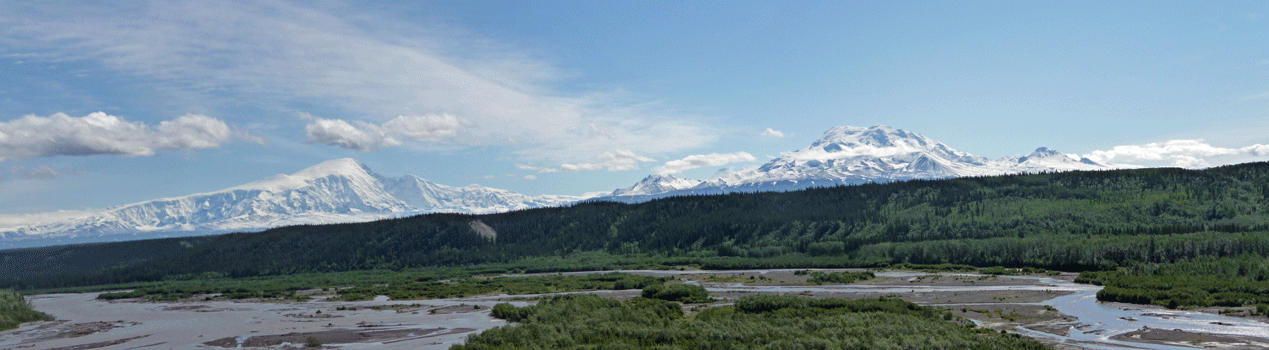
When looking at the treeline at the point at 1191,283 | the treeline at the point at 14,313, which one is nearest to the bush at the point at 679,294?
the treeline at the point at 1191,283

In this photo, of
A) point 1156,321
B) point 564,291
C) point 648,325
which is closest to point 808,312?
point 648,325

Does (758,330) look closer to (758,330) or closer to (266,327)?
(758,330)

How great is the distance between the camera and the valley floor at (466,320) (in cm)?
4031

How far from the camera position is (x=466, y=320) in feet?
186

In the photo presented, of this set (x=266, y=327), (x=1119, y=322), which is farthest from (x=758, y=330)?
(x=266, y=327)

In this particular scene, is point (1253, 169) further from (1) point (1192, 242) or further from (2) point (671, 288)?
(2) point (671, 288)

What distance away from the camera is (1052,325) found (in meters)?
43.8

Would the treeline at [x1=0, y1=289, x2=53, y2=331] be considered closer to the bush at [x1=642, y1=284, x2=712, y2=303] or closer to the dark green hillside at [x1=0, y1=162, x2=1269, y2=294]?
the bush at [x1=642, y1=284, x2=712, y2=303]

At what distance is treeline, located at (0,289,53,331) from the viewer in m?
59.0

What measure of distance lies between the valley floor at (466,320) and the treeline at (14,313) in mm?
1534

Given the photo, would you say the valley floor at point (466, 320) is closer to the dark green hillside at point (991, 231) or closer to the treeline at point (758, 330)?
the treeline at point (758, 330)

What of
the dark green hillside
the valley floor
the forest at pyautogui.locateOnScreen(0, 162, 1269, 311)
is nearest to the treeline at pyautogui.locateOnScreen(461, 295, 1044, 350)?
the valley floor

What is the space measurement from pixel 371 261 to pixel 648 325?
170m

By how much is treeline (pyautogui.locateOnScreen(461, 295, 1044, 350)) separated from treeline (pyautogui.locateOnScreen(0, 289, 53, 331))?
Result: 46065 millimetres
